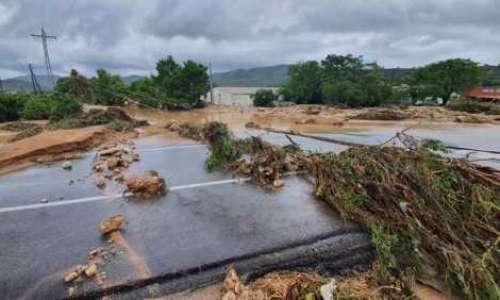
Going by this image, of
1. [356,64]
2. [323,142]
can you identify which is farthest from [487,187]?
[356,64]

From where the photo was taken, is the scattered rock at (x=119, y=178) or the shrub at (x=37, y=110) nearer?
the scattered rock at (x=119, y=178)

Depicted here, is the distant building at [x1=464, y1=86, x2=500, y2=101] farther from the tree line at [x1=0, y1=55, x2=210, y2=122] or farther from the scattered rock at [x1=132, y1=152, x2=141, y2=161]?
the scattered rock at [x1=132, y1=152, x2=141, y2=161]

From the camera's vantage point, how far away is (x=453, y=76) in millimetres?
29641

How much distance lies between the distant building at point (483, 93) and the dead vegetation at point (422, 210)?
2988 centimetres

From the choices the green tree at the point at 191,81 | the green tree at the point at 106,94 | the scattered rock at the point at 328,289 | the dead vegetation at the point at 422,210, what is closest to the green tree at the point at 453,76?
the green tree at the point at 191,81

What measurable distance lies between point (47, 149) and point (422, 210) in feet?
22.3

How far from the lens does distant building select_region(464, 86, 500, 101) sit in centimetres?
2714

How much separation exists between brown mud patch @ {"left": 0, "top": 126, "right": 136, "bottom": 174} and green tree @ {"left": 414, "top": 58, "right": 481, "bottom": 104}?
102ft

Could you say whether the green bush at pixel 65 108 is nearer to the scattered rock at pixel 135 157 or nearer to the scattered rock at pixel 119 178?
the scattered rock at pixel 135 157

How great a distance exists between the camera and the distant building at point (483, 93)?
27141 millimetres

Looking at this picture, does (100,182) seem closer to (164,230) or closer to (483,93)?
(164,230)

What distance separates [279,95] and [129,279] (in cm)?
3368

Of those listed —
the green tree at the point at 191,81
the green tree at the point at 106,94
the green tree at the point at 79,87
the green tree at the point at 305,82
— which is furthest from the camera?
the green tree at the point at 305,82

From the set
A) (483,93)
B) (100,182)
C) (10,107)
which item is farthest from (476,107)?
(10,107)
